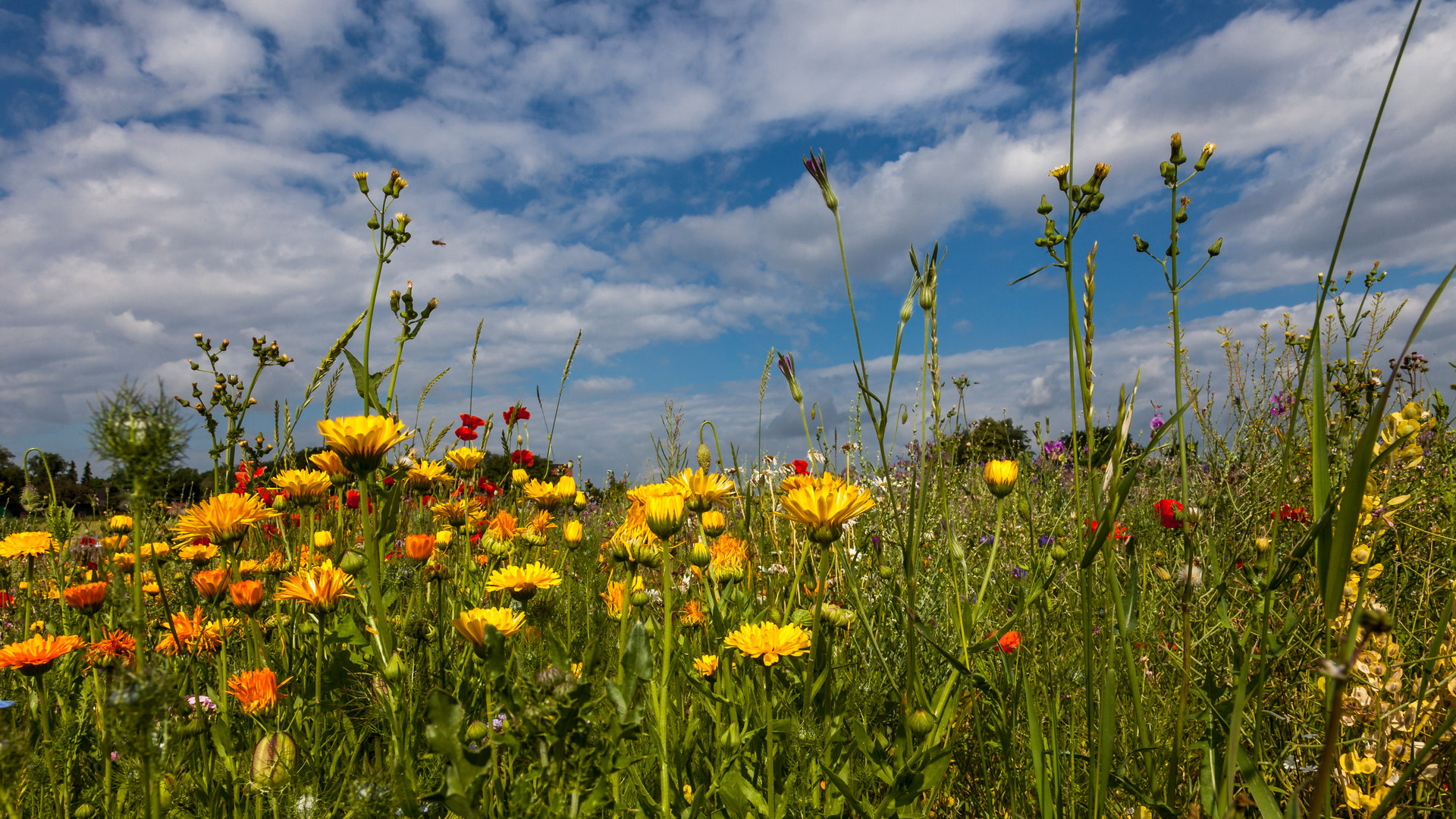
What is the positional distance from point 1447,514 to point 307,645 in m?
3.75

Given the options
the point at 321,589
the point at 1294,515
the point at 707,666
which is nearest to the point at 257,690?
the point at 321,589

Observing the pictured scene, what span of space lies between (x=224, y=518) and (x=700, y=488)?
3.80ft

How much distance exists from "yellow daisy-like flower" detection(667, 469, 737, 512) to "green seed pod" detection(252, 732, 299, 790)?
881 mm

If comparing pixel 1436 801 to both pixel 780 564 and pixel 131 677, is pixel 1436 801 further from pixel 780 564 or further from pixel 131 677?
pixel 131 677

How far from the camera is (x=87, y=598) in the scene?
177cm

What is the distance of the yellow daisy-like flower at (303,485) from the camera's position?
1.86 metres

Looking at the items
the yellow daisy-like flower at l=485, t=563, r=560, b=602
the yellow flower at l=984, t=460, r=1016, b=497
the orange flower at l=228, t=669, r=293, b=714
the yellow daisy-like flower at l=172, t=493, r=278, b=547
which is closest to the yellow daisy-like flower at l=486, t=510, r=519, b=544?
the yellow daisy-like flower at l=485, t=563, r=560, b=602

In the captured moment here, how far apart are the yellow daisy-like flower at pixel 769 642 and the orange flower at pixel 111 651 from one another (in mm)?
1456

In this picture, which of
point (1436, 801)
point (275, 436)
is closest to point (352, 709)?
point (275, 436)

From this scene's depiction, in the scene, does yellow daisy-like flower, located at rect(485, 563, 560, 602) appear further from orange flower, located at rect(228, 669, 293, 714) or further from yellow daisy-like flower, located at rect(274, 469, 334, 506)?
yellow daisy-like flower, located at rect(274, 469, 334, 506)

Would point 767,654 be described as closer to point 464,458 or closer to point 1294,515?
point 464,458

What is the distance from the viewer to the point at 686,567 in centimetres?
253

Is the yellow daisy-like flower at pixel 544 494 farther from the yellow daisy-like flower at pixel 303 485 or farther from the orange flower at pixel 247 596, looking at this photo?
the orange flower at pixel 247 596

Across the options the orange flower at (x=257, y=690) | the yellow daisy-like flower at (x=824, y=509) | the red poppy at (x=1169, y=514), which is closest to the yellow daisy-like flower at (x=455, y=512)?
the orange flower at (x=257, y=690)
